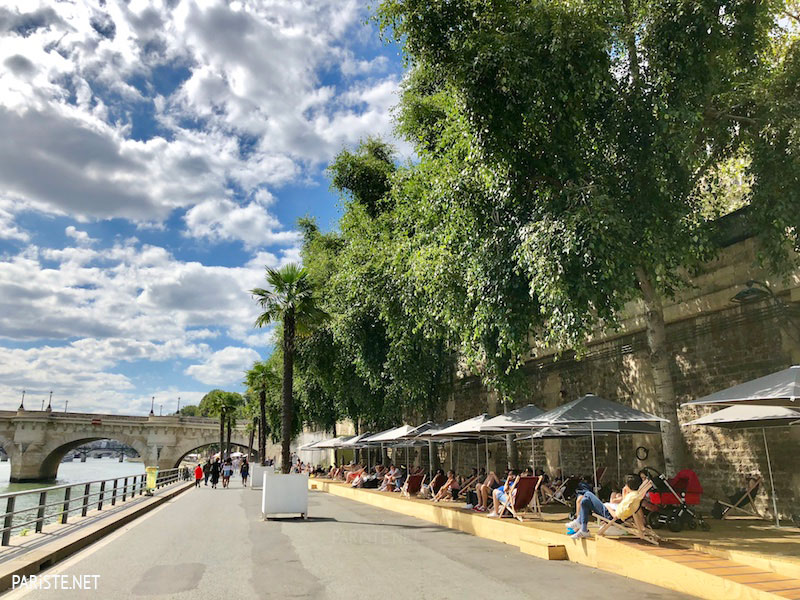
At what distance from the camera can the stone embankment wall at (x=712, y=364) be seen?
39.3 feet

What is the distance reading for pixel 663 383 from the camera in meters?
12.1

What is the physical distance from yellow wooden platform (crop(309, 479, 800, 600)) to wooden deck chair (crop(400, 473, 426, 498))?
28.2 feet

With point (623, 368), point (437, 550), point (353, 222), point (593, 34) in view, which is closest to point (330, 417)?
point (353, 222)

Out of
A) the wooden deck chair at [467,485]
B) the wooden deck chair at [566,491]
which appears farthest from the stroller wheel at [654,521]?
the wooden deck chair at [467,485]

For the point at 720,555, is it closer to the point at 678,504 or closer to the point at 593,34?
the point at 678,504

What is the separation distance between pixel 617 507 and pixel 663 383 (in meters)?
4.16

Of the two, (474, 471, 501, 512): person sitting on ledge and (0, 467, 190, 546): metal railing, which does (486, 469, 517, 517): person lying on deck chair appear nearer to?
(474, 471, 501, 512): person sitting on ledge

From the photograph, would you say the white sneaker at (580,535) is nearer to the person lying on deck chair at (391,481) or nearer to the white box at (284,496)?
the white box at (284,496)

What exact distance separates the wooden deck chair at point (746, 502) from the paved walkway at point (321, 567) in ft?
15.9

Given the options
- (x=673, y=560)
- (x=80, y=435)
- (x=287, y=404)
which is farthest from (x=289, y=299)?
(x=80, y=435)

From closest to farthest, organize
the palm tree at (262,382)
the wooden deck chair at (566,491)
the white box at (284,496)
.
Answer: the wooden deck chair at (566,491) → the white box at (284,496) → the palm tree at (262,382)

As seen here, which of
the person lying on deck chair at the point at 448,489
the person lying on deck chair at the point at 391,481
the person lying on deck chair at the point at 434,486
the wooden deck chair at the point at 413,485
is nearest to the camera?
the person lying on deck chair at the point at 448,489

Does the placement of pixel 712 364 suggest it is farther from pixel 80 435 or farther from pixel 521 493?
pixel 80 435

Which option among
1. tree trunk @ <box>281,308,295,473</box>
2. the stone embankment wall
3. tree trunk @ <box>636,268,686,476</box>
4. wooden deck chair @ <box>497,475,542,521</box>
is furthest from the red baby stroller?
tree trunk @ <box>281,308,295,473</box>
